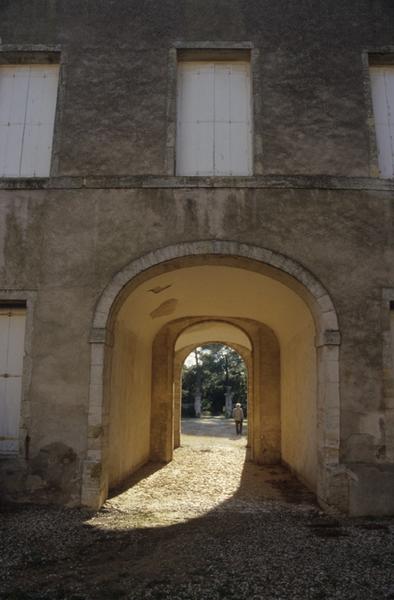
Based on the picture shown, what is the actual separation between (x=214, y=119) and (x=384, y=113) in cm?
256

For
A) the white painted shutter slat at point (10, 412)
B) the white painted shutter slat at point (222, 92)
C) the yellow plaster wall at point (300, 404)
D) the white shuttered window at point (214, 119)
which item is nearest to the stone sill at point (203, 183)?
the white shuttered window at point (214, 119)

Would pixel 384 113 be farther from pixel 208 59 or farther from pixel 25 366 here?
pixel 25 366

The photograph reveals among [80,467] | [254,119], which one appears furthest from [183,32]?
[80,467]

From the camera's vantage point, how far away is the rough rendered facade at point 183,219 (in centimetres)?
642

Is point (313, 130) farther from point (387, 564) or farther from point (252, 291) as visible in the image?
point (387, 564)

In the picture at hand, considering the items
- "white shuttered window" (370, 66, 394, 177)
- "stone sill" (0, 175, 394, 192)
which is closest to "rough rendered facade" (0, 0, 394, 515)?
"stone sill" (0, 175, 394, 192)

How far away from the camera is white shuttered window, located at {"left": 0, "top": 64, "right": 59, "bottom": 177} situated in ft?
24.3

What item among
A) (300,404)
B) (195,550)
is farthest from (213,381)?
(195,550)

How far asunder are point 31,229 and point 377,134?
5216mm

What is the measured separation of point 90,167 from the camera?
283 inches

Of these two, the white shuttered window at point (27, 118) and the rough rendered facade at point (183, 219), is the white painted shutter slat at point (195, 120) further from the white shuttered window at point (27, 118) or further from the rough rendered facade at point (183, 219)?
the white shuttered window at point (27, 118)

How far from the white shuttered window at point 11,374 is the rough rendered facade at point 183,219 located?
A: 131 millimetres

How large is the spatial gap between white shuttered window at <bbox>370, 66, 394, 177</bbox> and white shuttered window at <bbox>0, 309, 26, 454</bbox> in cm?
562

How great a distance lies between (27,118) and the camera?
7.62 metres
